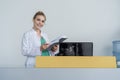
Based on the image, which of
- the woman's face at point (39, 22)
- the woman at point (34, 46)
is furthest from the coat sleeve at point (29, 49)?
the woman's face at point (39, 22)

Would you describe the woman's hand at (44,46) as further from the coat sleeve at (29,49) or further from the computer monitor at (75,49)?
the computer monitor at (75,49)

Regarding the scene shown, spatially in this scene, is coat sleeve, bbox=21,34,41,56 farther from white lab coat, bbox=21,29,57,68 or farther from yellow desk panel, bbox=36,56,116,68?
yellow desk panel, bbox=36,56,116,68

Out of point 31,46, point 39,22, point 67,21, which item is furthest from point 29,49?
point 67,21

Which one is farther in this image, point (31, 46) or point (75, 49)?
point (31, 46)

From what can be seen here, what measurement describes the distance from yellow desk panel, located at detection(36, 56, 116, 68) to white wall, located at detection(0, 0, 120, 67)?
2.81ft

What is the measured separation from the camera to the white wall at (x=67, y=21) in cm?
206

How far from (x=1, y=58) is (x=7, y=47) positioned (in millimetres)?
113

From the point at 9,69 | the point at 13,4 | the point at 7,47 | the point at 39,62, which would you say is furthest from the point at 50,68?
the point at 13,4

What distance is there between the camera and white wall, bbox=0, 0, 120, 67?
6.76ft

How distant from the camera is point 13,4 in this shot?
2107 mm

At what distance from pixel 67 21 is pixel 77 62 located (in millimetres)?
949

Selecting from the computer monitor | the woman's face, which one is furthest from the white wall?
the computer monitor

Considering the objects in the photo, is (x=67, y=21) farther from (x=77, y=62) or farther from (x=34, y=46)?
(x=77, y=62)

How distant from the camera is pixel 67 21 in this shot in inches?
82.6
